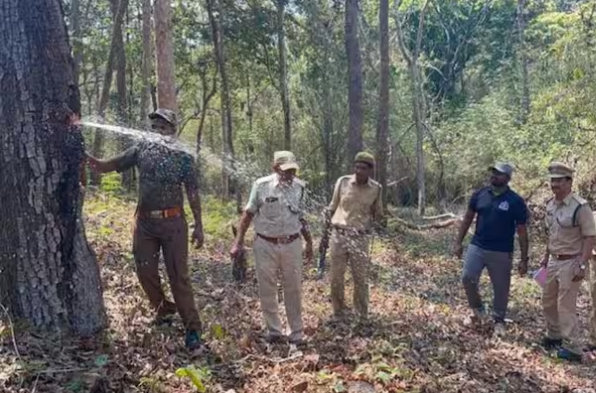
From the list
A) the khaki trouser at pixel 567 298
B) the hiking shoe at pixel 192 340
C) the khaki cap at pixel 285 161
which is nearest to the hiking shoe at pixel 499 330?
the khaki trouser at pixel 567 298

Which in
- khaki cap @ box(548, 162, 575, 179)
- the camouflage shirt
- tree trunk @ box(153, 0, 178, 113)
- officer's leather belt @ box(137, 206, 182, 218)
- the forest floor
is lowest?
the forest floor

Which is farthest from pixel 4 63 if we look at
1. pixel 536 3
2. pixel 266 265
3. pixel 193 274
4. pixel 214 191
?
pixel 536 3

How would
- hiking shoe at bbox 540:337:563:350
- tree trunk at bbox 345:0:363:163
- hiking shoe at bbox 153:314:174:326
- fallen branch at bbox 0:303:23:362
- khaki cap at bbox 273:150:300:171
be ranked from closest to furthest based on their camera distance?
1. fallen branch at bbox 0:303:23:362
2. hiking shoe at bbox 153:314:174:326
3. khaki cap at bbox 273:150:300:171
4. hiking shoe at bbox 540:337:563:350
5. tree trunk at bbox 345:0:363:163

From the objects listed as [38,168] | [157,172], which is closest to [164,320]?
[157,172]

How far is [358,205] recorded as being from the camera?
7227 mm

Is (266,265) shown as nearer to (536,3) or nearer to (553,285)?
(553,285)

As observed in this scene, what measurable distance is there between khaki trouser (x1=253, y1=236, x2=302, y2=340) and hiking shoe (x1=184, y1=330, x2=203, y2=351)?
3.22 feet

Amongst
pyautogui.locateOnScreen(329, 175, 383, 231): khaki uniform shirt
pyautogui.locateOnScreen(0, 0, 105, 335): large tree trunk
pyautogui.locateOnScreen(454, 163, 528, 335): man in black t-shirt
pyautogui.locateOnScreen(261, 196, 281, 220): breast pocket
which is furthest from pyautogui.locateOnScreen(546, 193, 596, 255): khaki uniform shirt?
pyautogui.locateOnScreen(0, 0, 105, 335): large tree trunk

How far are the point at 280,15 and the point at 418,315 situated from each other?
17.2 metres

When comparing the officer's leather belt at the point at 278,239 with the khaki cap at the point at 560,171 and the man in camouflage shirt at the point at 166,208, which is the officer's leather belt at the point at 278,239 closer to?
the man in camouflage shirt at the point at 166,208

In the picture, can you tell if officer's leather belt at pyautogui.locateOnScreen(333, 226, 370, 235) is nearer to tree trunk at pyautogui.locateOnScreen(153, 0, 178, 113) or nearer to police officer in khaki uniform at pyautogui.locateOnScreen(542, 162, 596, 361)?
police officer in khaki uniform at pyautogui.locateOnScreen(542, 162, 596, 361)

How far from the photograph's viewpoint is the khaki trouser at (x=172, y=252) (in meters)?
5.54

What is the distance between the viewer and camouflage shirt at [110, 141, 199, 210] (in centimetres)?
553

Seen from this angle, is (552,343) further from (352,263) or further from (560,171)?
(352,263)
